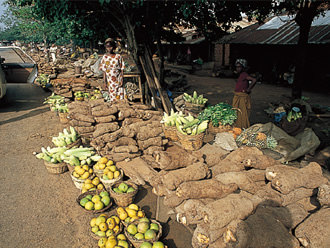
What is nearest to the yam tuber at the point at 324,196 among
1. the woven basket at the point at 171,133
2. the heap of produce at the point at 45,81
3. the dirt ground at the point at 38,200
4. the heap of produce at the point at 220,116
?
the dirt ground at the point at 38,200

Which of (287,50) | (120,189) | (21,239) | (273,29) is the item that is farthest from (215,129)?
(273,29)

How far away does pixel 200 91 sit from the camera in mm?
13656

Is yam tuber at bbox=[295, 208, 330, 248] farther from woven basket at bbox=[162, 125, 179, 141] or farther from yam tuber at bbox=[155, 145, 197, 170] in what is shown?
woven basket at bbox=[162, 125, 179, 141]

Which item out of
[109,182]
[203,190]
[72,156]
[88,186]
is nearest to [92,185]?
[88,186]

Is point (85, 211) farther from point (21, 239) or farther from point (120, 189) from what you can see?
point (21, 239)

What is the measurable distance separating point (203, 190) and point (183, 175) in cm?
38

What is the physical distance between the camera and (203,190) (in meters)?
3.28

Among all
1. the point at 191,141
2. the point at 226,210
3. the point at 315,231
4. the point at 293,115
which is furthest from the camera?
the point at 293,115

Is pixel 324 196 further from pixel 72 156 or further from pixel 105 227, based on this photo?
pixel 72 156

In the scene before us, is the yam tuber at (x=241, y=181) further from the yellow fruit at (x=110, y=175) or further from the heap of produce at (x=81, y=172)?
the heap of produce at (x=81, y=172)

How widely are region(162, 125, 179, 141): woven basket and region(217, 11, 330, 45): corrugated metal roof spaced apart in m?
8.38

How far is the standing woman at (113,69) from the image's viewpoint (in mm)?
6475

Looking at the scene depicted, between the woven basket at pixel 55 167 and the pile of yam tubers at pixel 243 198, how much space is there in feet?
4.85

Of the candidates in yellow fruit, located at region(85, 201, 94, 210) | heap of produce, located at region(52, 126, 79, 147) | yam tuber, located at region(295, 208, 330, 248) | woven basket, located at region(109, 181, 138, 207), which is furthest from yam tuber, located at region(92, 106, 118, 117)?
yam tuber, located at region(295, 208, 330, 248)
